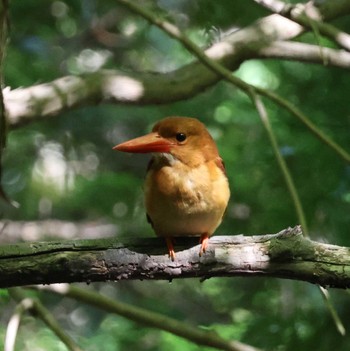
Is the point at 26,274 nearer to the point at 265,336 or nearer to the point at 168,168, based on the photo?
the point at 168,168

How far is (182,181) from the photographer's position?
2.03 meters

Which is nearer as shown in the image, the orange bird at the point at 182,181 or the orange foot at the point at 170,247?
the orange foot at the point at 170,247

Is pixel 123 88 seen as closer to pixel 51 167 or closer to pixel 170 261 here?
pixel 170 261

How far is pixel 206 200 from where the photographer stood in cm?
201

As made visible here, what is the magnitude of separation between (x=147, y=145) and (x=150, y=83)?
0.78 meters

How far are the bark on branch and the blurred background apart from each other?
2.03 feet

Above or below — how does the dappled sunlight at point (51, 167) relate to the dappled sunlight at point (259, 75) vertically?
below


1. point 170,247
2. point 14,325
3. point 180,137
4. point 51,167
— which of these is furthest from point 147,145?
point 51,167

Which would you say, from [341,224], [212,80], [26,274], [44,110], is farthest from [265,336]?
[26,274]

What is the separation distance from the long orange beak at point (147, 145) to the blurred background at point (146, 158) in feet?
2.06

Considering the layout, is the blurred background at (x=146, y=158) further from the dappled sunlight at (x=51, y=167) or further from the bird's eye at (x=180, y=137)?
the bird's eye at (x=180, y=137)

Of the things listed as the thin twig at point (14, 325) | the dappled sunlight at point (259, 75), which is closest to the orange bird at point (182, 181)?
the thin twig at point (14, 325)

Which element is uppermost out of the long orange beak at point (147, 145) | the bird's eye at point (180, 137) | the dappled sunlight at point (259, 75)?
the dappled sunlight at point (259, 75)

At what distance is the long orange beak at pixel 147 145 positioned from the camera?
202 centimetres
